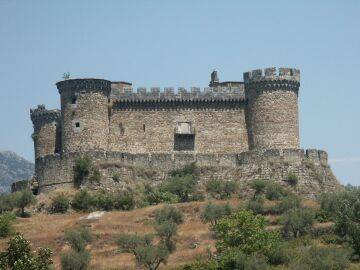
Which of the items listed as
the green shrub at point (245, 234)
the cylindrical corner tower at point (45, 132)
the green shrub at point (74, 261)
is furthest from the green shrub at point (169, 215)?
the cylindrical corner tower at point (45, 132)

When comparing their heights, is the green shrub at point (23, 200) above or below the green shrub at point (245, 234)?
above

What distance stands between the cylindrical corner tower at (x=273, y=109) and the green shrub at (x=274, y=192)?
393 centimetres

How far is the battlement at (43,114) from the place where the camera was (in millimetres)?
72688

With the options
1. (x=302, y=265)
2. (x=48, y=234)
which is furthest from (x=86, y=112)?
(x=302, y=265)

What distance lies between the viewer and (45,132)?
7269cm

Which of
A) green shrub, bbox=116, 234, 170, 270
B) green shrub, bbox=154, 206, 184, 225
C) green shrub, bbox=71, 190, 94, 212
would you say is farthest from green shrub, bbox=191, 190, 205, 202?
green shrub, bbox=116, 234, 170, 270

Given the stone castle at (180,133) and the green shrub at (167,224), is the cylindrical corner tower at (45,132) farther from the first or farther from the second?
the green shrub at (167,224)

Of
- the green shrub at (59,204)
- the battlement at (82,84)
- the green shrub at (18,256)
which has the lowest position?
the green shrub at (18,256)

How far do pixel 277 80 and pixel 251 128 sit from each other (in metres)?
3.72

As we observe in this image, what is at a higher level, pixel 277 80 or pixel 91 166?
pixel 277 80

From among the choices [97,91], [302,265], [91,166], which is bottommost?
[302,265]

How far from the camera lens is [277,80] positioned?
7025 cm

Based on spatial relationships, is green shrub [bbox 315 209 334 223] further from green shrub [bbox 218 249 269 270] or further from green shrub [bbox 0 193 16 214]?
green shrub [bbox 0 193 16 214]

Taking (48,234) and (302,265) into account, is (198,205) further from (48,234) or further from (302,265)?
(302,265)
